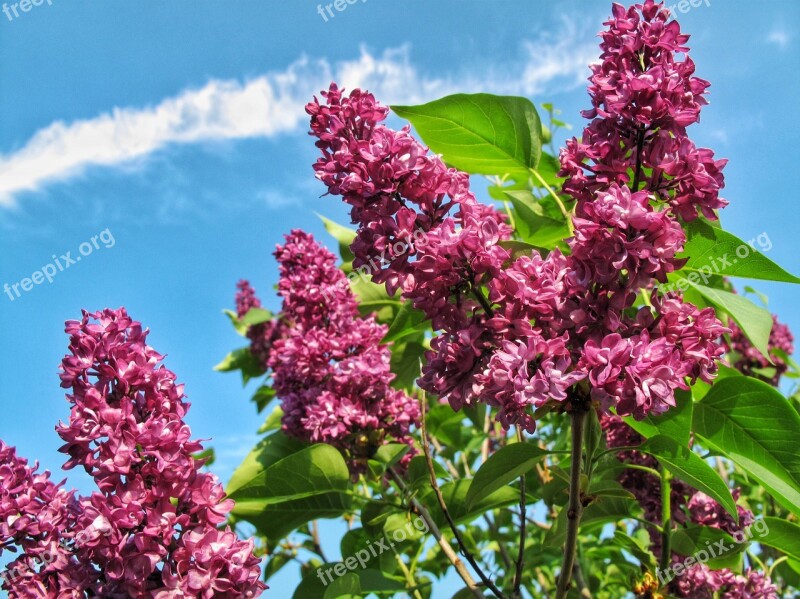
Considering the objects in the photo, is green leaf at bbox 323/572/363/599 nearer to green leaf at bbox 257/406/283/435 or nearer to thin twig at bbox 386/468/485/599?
thin twig at bbox 386/468/485/599

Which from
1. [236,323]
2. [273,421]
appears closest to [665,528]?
[273,421]

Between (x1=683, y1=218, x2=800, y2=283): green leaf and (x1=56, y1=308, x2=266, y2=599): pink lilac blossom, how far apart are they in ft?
4.74

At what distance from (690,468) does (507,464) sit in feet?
1.56

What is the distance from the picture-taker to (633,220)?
5.14 feet

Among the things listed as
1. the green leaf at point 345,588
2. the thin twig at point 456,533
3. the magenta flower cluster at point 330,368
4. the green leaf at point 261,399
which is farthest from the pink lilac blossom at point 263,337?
the green leaf at point 345,588

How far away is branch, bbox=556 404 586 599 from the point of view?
1711mm

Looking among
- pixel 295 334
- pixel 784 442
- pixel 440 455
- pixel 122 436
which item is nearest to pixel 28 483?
pixel 122 436

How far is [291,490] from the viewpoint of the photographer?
2.75m

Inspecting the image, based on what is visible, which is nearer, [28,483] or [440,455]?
[28,483]

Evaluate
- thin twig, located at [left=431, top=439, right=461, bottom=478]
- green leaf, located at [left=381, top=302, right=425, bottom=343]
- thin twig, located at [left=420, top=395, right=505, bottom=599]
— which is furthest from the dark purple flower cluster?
thin twig, located at [left=431, top=439, right=461, bottom=478]

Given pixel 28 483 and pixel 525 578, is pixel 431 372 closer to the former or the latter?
pixel 28 483

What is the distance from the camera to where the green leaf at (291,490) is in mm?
2672

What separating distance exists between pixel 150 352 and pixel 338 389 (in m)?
→ 1.25

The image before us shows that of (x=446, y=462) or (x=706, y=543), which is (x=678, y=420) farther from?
(x=446, y=462)
